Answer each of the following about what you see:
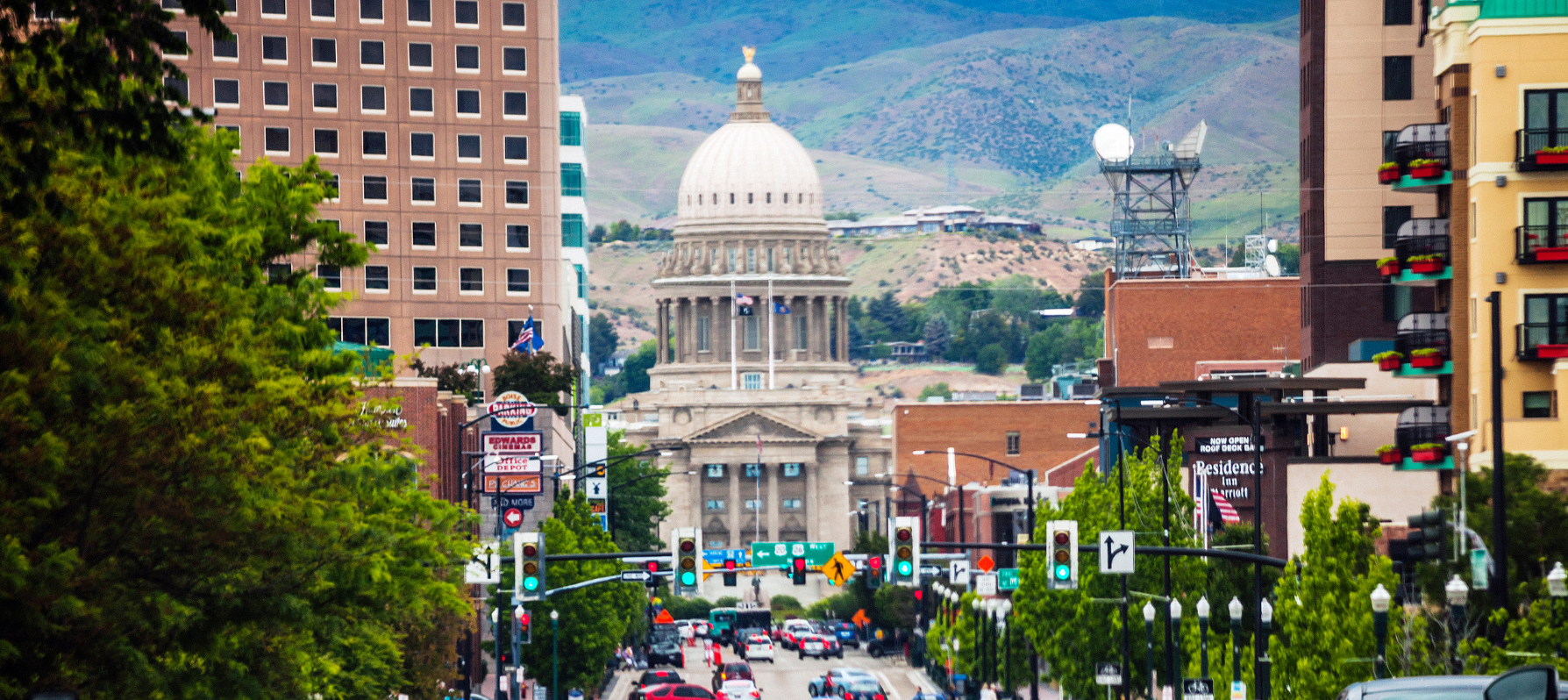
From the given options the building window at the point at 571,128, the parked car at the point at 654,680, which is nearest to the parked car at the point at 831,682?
the parked car at the point at 654,680

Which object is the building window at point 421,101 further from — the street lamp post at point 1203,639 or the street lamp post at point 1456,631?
the street lamp post at point 1456,631

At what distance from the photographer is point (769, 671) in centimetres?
11219

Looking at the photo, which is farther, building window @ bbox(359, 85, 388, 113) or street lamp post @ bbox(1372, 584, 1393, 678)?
building window @ bbox(359, 85, 388, 113)

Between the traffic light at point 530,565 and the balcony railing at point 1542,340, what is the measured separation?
23863 mm

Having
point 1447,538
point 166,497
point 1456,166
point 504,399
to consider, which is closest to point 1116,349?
point 504,399

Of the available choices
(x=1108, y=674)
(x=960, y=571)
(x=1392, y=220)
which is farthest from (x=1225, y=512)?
(x=1392, y=220)

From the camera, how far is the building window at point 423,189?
133750 mm

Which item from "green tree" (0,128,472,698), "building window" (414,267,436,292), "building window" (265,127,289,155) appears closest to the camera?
"green tree" (0,128,472,698)

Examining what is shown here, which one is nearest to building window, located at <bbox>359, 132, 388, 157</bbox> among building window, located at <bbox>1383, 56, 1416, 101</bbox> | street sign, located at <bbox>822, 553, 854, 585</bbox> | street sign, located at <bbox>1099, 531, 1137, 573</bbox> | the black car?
the black car

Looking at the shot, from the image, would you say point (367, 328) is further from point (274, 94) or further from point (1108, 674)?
point (1108, 674)

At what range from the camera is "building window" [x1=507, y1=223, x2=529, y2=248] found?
13550cm

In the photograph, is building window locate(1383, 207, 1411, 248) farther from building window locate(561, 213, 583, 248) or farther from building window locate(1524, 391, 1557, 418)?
building window locate(561, 213, 583, 248)

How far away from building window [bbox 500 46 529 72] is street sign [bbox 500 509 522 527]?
66.3 metres

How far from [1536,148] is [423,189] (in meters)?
85.0
